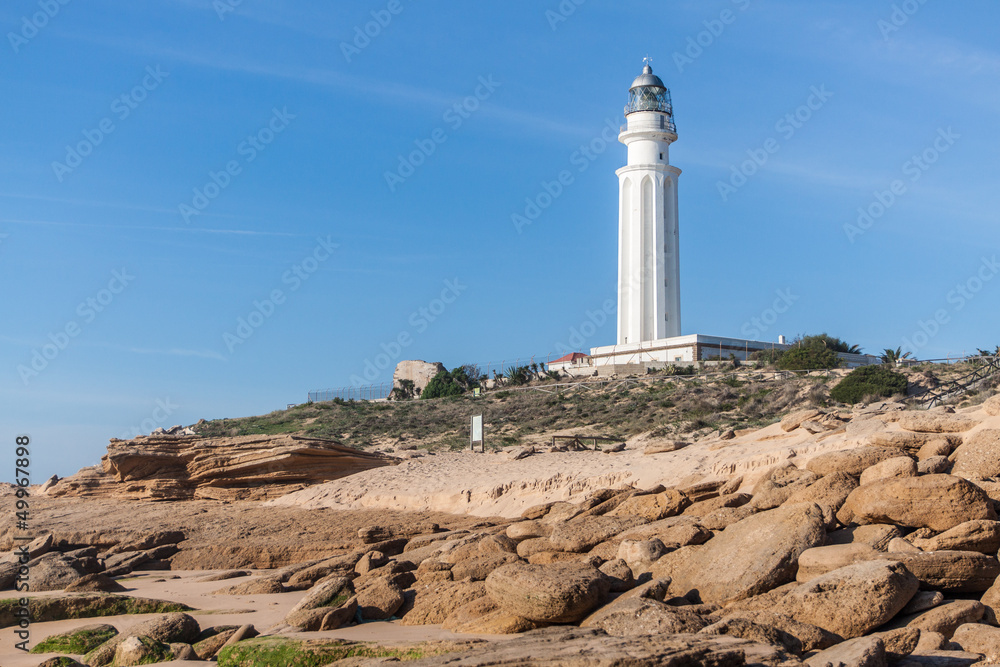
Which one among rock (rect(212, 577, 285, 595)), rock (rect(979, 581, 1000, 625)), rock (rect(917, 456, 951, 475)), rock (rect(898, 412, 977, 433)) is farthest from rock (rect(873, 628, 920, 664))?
rock (rect(212, 577, 285, 595))

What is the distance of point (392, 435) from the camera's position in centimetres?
3106

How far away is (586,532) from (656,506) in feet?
3.64

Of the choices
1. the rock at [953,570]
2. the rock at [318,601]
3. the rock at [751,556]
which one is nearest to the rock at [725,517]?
the rock at [751,556]

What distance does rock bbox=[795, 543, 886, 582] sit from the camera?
7.54m

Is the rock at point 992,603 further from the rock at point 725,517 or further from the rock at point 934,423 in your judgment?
the rock at point 934,423

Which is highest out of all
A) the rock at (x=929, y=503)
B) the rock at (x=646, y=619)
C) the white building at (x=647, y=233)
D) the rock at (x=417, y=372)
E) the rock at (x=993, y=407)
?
the white building at (x=647, y=233)

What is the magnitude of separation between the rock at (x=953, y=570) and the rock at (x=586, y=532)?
362cm

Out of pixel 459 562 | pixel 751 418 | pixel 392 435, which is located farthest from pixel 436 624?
pixel 392 435

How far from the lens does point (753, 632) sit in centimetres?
611

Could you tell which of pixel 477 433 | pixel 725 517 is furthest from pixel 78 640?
pixel 477 433

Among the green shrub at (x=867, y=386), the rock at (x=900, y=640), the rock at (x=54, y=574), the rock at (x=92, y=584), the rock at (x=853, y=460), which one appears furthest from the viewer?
the green shrub at (x=867, y=386)

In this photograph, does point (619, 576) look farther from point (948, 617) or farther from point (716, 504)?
point (716, 504)

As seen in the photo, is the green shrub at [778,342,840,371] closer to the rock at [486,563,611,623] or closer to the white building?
the white building

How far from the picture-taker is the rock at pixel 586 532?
34.0 ft
